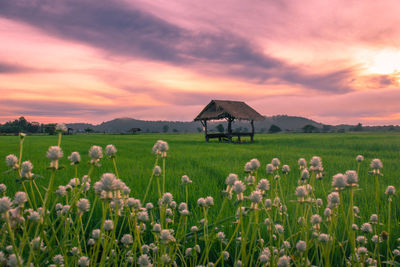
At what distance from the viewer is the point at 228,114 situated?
30328mm

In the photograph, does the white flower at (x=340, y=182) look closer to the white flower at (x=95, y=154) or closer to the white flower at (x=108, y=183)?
the white flower at (x=108, y=183)

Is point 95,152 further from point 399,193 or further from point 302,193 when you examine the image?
point 399,193

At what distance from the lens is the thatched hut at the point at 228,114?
99.1 ft

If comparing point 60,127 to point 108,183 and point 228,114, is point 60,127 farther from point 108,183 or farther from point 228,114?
point 228,114

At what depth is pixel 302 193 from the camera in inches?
73.1

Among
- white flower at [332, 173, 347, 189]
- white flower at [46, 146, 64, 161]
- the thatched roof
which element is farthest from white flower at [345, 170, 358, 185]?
the thatched roof

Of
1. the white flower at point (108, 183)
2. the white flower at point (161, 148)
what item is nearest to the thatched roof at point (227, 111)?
the white flower at point (161, 148)

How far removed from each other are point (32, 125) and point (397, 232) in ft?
489

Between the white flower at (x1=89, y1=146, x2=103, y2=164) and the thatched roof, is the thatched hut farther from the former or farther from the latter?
the white flower at (x1=89, y1=146, x2=103, y2=164)

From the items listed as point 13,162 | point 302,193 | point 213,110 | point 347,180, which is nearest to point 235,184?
point 302,193

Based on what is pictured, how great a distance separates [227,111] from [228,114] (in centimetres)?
39

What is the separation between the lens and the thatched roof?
1202 inches

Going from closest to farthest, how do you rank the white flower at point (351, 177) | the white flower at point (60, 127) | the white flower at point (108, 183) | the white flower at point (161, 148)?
the white flower at point (108, 183)
the white flower at point (351, 177)
the white flower at point (60, 127)
the white flower at point (161, 148)

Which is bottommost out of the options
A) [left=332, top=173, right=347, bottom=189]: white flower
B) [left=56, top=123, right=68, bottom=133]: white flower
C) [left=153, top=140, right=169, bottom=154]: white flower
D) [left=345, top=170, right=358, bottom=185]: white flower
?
[left=332, top=173, right=347, bottom=189]: white flower
